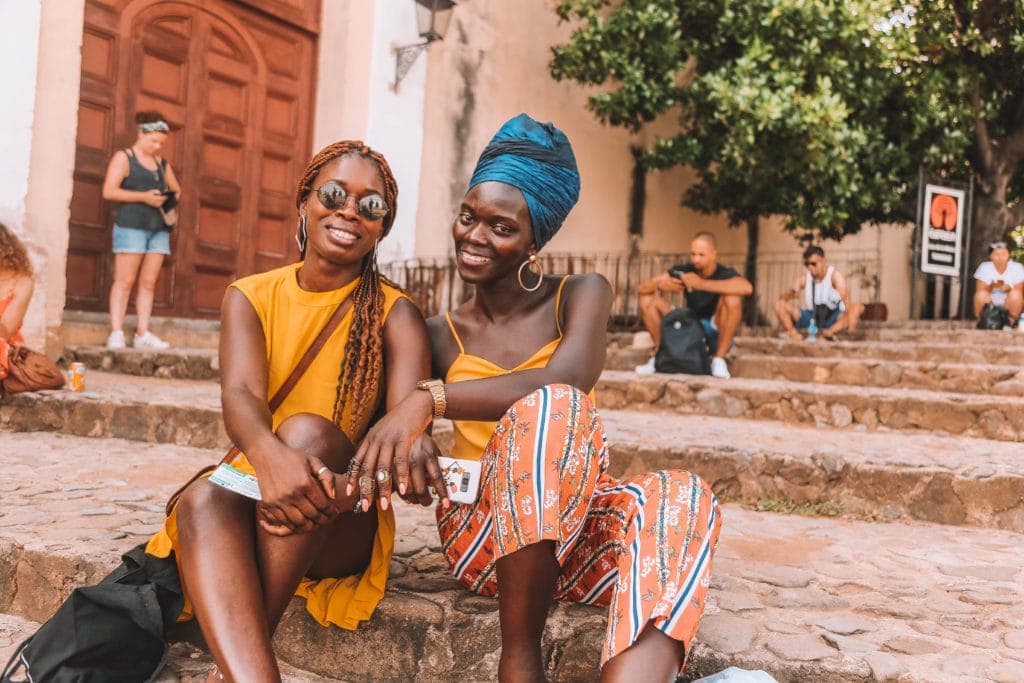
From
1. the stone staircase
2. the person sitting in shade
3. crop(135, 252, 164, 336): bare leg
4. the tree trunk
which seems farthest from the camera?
the tree trunk

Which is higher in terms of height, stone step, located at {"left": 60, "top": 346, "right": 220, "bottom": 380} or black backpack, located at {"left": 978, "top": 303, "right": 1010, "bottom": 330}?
black backpack, located at {"left": 978, "top": 303, "right": 1010, "bottom": 330}

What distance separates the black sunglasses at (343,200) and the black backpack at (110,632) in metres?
0.94

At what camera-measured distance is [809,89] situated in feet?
29.2

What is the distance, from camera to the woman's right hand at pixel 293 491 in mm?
1758

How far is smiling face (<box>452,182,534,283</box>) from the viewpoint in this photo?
7.07ft

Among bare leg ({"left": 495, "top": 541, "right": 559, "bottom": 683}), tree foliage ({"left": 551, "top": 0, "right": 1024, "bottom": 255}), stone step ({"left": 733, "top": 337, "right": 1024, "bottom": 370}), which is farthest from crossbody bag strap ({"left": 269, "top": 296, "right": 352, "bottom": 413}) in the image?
tree foliage ({"left": 551, "top": 0, "right": 1024, "bottom": 255})

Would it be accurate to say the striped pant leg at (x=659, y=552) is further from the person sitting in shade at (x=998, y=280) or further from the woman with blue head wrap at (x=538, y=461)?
the person sitting in shade at (x=998, y=280)

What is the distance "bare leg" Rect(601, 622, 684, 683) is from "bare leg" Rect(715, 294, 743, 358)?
498 centimetres

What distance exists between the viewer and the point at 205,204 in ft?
24.0

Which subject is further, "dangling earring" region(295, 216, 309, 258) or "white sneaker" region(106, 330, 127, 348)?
"white sneaker" region(106, 330, 127, 348)

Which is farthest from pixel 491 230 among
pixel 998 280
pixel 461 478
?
pixel 998 280

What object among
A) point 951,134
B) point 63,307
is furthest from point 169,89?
point 951,134

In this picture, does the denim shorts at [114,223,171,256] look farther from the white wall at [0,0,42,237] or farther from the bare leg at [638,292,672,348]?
the bare leg at [638,292,672,348]

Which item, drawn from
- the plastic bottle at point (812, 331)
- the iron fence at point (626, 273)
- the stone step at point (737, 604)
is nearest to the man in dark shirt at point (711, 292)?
the iron fence at point (626, 273)
